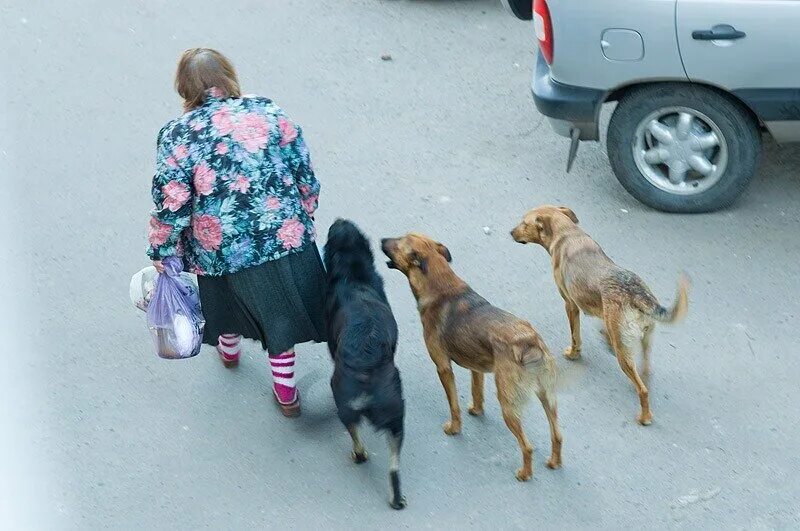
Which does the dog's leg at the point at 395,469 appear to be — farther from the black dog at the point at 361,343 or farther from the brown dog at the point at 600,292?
the brown dog at the point at 600,292

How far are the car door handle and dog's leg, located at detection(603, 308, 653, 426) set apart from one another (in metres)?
1.81

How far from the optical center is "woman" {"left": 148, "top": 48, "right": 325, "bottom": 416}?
451cm

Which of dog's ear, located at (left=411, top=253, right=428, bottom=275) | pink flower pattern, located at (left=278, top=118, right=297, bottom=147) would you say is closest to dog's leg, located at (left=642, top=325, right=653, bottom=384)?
dog's ear, located at (left=411, top=253, right=428, bottom=275)

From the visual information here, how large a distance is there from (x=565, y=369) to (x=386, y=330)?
1221mm

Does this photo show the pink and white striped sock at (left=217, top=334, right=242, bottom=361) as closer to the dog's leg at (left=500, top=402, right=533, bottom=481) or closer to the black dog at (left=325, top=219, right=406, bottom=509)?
the black dog at (left=325, top=219, right=406, bottom=509)

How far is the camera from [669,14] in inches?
233

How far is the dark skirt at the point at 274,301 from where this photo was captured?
482cm

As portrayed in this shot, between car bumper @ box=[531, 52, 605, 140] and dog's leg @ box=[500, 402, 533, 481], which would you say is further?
car bumper @ box=[531, 52, 605, 140]

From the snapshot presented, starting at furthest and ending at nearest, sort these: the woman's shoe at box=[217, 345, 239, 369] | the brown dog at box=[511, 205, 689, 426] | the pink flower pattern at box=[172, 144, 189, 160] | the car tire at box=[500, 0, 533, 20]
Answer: the car tire at box=[500, 0, 533, 20] → the woman's shoe at box=[217, 345, 239, 369] → the brown dog at box=[511, 205, 689, 426] → the pink flower pattern at box=[172, 144, 189, 160]

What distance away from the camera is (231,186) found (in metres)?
4.55

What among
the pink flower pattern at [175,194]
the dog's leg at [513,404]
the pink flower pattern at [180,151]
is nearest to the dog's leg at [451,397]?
the dog's leg at [513,404]

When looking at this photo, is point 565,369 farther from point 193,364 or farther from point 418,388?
point 193,364

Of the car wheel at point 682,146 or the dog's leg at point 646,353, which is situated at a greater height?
the car wheel at point 682,146

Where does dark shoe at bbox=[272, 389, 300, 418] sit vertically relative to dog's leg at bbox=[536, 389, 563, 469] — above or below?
below
